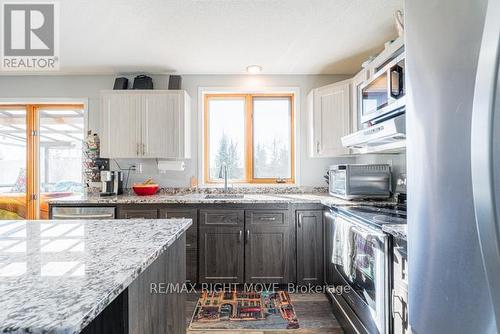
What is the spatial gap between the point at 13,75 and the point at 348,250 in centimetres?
433

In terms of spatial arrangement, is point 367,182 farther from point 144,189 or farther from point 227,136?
point 144,189

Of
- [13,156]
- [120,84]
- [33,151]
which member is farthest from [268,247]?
[13,156]

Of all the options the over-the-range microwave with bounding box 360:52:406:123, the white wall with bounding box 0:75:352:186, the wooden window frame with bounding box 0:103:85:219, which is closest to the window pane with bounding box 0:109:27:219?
the wooden window frame with bounding box 0:103:85:219

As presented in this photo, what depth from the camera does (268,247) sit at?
265cm

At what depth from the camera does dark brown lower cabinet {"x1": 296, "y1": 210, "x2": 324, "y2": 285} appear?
2621mm

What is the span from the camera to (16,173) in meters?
3.44

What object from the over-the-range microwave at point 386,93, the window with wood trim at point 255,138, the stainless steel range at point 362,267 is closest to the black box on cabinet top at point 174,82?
the window with wood trim at point 255,138

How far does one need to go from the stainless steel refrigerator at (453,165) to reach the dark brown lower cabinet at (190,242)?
216 centimetres

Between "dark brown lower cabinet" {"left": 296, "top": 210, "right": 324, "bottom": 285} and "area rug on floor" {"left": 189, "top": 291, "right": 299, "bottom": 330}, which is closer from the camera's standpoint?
"area rug on floor" {"left": 189, "top": 291, "right": 299, "bottom": 330}

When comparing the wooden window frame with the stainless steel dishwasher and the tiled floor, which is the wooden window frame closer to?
the stainless steel dishwasher

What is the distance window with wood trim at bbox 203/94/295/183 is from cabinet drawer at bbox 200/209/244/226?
2.75 feet

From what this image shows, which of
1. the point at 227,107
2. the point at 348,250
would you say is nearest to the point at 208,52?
the point at 227,107

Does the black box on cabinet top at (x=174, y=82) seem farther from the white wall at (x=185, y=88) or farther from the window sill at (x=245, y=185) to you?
the window sill at (x=245, y=185)

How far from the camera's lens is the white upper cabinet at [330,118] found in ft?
9.27
